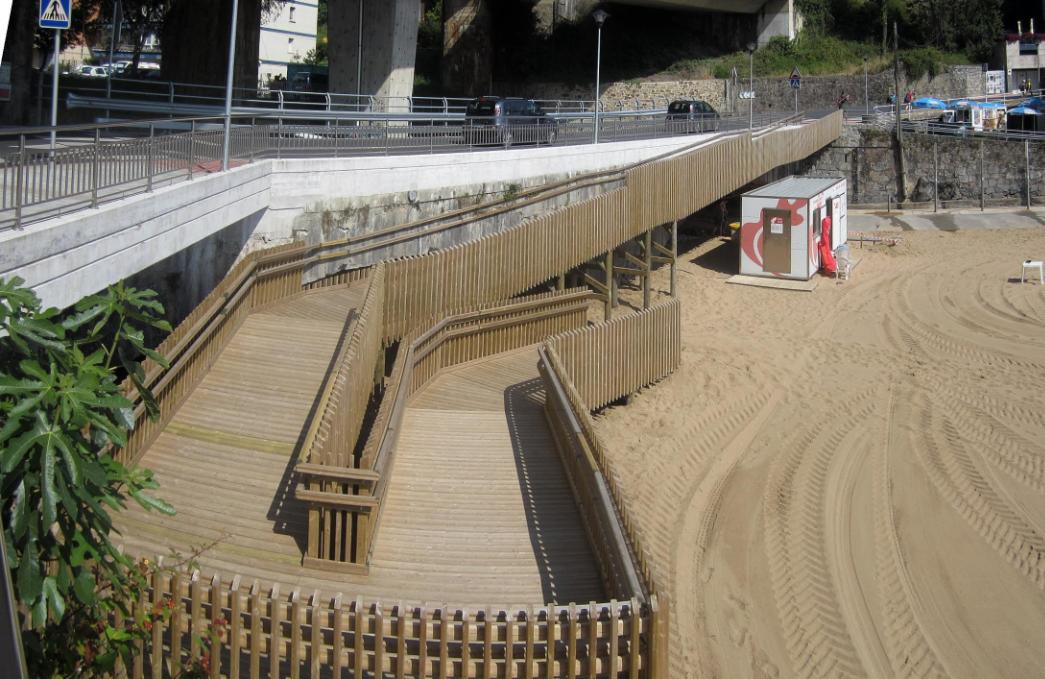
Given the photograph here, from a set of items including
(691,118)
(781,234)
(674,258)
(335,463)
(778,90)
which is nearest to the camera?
(335,463)

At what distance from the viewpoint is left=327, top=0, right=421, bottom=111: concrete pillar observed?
27.0 m

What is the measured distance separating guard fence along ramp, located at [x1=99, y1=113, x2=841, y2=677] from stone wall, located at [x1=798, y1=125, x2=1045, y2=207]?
20.6 meters

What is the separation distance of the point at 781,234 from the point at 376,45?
11.5m

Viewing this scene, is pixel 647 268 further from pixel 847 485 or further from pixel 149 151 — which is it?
pixel 149 151

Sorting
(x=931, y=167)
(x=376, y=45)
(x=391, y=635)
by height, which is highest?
(x=376, y=45)

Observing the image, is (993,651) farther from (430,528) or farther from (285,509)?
(285,509)

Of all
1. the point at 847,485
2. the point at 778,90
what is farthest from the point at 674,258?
the point at 778,90

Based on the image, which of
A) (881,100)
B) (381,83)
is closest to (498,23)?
(881,100)

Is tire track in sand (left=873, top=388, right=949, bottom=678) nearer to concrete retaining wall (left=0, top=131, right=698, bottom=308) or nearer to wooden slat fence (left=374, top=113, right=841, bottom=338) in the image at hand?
wooden slat fence (left=374, top=113, right=841, bottom=338)

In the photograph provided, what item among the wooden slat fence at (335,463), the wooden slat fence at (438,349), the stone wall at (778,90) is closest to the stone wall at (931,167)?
the stone wall at (778,90)

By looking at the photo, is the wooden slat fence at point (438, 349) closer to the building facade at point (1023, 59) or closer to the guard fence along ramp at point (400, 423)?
the guard fence along ramp at point (400, 423)

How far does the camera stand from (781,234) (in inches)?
1044

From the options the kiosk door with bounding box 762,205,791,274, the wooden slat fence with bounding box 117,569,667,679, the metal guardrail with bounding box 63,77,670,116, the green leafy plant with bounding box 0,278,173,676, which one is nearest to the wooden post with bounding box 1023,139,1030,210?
the kiosk door with bounding box 762,205,791,274

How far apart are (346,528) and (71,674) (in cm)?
285
